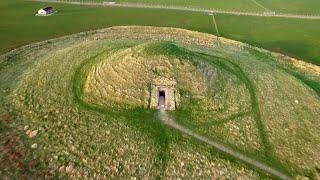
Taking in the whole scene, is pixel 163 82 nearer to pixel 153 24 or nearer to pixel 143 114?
pixel 143 114

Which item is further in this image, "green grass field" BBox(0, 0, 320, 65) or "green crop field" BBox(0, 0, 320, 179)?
"green grass field" BBox(0, 0, 320, 65)

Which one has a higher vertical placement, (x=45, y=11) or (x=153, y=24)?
(x=45, y=11)

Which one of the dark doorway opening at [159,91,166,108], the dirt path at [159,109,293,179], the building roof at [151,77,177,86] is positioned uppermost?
the building roof at [151,77,177,86]

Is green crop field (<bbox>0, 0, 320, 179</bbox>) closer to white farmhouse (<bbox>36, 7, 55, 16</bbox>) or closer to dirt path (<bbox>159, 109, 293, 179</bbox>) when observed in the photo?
dirt path (<bbox>159, 109, 293, 179</bbox>)

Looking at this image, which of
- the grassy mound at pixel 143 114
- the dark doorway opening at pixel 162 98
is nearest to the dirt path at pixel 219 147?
the grassy mound at pixel 143 114

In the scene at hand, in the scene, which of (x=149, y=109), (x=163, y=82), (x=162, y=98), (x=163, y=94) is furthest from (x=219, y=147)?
(x=163, y=82)

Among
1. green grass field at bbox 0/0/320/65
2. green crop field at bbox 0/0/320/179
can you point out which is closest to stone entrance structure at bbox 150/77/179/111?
green crop field at bbox 0/0/320/179

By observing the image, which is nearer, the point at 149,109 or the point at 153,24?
the point at 149,109
